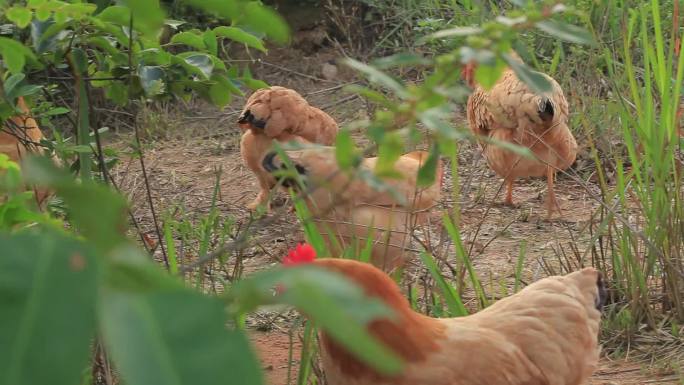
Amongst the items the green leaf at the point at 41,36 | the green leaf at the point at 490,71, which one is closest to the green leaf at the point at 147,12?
the green leaf at the point at 490,71

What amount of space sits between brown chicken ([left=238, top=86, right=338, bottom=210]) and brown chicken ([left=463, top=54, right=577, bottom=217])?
2.67 feet

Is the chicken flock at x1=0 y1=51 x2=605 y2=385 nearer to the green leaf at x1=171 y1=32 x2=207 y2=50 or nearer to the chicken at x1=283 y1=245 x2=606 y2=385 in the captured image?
the chicken at x1=283 y1=245 x2=606 y2=385

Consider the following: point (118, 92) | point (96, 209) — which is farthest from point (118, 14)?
point (96, 209)

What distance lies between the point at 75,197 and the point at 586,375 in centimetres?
234

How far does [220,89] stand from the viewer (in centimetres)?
242

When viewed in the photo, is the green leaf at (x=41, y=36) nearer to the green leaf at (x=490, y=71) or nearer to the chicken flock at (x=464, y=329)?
the chicken flock at (x=464, y=329)

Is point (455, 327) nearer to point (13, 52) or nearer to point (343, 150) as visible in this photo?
point (13, 52)

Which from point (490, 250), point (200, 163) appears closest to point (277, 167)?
point (490, 250)

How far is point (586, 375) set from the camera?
8.95 ft

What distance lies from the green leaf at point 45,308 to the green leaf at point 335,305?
0.32ft

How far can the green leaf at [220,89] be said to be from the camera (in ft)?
7.82

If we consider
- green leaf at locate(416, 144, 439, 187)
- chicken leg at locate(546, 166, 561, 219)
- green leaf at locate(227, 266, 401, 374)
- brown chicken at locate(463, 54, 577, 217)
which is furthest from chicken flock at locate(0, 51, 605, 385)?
chicken leg at locate(546, 166, 561, 219)

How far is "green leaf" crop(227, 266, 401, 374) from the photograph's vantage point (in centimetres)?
54

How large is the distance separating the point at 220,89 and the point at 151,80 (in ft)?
0.70
